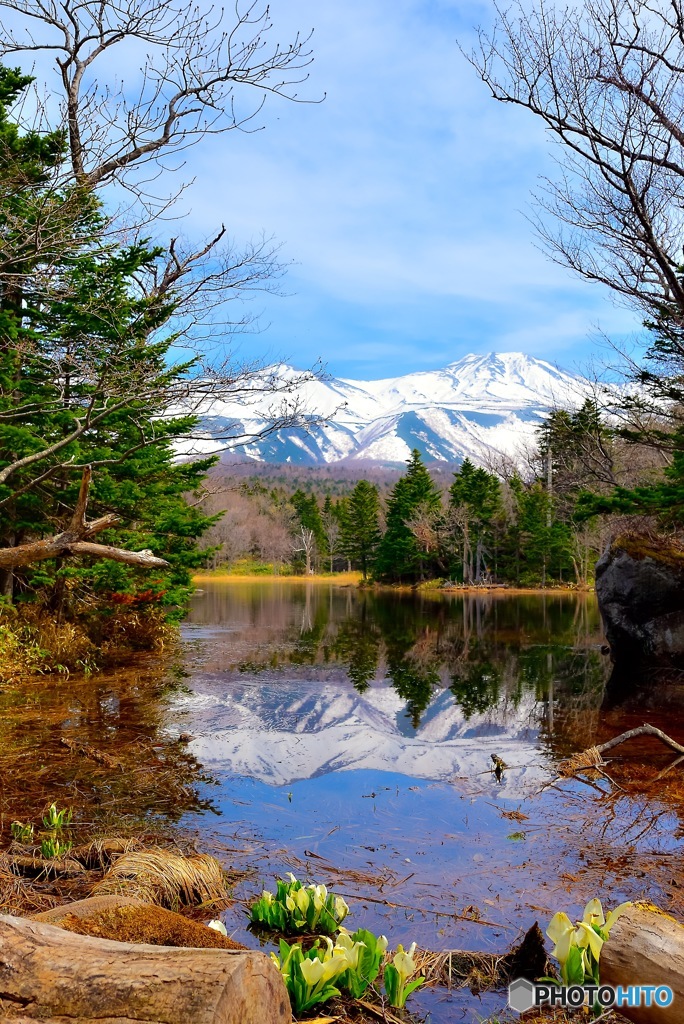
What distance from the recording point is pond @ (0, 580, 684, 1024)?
435cm

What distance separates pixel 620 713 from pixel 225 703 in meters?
5.61

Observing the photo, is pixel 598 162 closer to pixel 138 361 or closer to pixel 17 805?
pixel 138 361

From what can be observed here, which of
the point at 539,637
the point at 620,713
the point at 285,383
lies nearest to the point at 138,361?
the point at 285,383

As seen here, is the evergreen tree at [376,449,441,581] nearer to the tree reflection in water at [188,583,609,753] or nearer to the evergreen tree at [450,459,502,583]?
the evergreen tree at [450,459,502,583]

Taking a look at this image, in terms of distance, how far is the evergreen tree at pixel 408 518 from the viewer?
158ft

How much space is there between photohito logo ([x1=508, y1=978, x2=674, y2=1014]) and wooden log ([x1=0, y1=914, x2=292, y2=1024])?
4.52 ft

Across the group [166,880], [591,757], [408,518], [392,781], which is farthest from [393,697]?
[408,518]

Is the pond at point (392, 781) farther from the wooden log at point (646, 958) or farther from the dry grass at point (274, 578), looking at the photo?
the dry grass at point (274, 578)

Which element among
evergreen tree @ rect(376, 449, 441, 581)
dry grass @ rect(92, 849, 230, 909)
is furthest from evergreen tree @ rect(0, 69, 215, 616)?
evergreen tree @ rect(376, 449, 441, 581)

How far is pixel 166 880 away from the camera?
12.8 feet

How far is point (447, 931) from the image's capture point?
3863 mm

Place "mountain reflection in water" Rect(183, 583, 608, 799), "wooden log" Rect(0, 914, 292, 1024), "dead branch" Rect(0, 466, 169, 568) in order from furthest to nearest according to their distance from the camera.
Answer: "mountain reflection in water" Rect(183, 583, 608, 799), "dead branch" Rect(0, 466, 169, 568), "wooden log" Rect(0, 914, 292, 1024)

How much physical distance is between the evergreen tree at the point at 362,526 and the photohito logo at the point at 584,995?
51.3 m

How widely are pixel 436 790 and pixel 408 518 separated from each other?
138 ft
